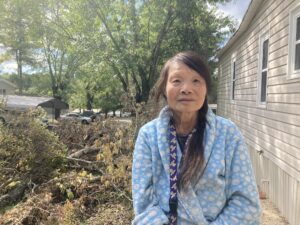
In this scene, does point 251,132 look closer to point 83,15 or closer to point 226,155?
point 226,155

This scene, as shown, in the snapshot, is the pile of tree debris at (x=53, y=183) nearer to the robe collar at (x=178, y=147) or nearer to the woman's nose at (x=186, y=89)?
the robe collar at (x=178, y=147)

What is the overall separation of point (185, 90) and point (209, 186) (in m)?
0.49

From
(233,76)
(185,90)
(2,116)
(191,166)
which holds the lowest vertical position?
(2,116)

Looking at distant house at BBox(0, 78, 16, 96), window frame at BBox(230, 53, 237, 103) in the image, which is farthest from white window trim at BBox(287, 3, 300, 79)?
distant house at BBox(0, 78, 16, 96)

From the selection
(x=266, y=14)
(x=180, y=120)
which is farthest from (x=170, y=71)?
(x=266, y=14)

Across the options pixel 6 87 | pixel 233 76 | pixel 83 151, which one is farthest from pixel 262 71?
pixel 6 87

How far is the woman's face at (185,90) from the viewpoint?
164cm

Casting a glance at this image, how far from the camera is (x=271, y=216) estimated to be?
5.36 meters

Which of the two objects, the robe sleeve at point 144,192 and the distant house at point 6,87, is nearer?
the robe sleeve at point 144,192

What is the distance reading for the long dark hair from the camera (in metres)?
1.48

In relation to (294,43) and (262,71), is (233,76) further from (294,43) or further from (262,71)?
(294,43)

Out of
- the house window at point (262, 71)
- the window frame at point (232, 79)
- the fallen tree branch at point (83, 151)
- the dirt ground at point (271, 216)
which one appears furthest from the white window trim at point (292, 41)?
the window frame at point (232, 79)

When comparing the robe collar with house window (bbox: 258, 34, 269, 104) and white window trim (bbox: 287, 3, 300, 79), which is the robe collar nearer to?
white window trim (bbox: 287, 3, 300, 79)

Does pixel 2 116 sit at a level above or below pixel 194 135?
below
